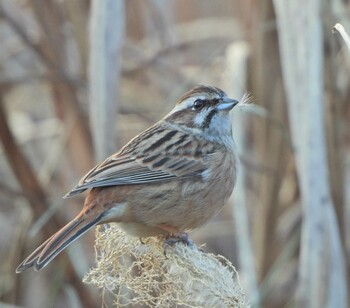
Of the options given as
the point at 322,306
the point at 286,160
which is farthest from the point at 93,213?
the point at 286,160

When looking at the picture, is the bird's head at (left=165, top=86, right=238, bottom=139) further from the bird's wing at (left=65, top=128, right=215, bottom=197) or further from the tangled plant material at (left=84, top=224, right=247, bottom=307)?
the tangled plant material at (left=84, top=224, right=247, bottom=307)

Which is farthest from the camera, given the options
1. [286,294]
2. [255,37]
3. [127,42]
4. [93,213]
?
[127,42]

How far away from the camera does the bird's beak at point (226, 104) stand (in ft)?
10.6

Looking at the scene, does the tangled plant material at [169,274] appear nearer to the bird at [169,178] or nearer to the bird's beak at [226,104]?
the bird at [169,178]

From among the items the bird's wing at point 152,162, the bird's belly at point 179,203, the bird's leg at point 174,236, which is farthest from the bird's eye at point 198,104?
the bird's leg at point 174,236

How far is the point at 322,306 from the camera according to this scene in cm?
307

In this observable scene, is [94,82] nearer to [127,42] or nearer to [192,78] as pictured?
[192,78]

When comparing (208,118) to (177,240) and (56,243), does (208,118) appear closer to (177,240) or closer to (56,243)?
(177,240)

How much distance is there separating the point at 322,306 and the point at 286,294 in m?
1.42

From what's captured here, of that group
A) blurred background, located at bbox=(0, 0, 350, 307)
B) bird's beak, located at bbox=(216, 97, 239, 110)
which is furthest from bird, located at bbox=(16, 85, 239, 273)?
blurred background, located at bbox=(0, 0, 350, 307)

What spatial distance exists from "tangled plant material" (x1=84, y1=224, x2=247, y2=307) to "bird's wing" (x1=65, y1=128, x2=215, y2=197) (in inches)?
10.2

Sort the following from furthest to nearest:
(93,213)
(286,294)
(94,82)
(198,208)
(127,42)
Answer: (127,42) < (286,294) < (94,82) < (198,208) < (93,213)

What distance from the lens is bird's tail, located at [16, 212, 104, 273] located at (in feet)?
8.36

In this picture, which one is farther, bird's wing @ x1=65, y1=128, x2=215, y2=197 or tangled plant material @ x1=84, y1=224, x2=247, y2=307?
bird's wing @ x1=65, y1=128, x2=215, y2=197
